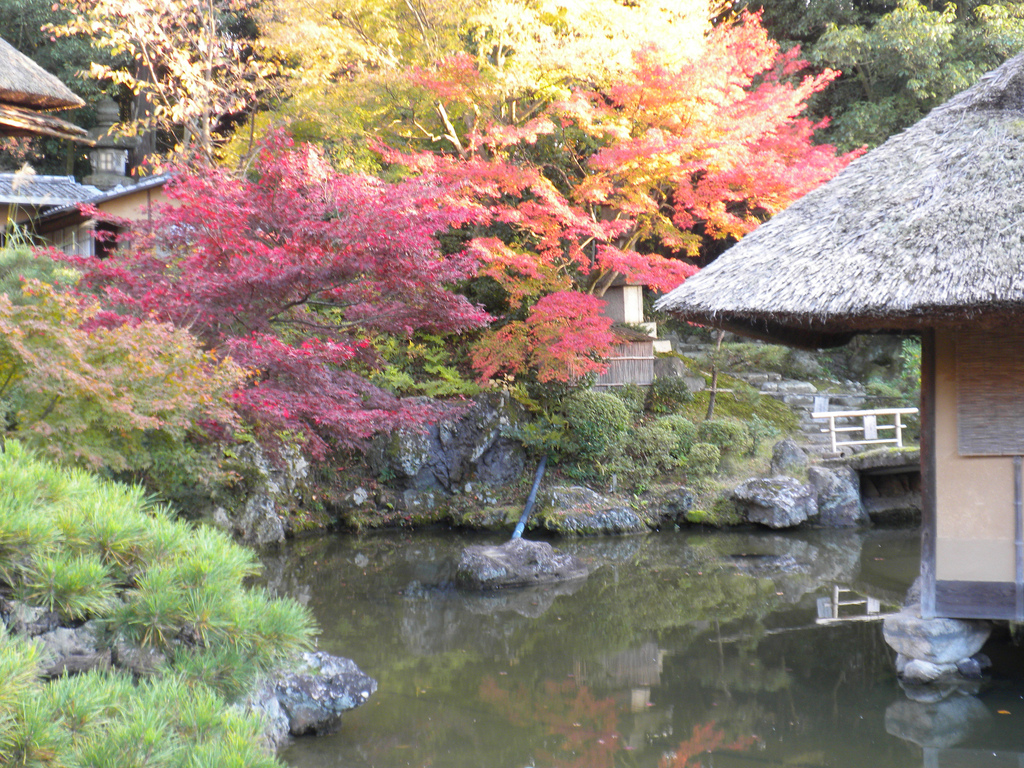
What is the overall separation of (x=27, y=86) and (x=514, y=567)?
6.45 metres

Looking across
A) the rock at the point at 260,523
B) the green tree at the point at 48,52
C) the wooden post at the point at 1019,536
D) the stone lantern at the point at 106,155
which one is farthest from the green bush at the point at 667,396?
the green tree at the point at 48,52

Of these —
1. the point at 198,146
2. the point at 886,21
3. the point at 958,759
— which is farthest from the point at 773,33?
the point at 958,759

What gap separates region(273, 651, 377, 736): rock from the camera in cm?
477

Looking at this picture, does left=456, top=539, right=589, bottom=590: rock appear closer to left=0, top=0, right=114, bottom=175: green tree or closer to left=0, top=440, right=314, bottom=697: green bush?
left=0, top=440, right=314, bottom=697: green bush

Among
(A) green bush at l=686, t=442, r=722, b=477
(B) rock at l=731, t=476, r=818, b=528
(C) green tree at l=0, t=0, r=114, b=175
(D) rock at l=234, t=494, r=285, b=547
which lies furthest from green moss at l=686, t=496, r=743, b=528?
(C) green tree at l=0, t=0, r=114, b=175

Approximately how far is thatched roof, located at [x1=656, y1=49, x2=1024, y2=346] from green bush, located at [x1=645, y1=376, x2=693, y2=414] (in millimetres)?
6594

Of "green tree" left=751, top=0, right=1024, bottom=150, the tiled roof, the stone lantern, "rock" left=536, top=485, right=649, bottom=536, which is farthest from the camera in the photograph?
the stone lantern

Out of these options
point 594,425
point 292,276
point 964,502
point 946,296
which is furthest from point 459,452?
point 946,296

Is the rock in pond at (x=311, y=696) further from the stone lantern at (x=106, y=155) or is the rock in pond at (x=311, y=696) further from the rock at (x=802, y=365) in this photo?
the stone lantern at (x=106, y=155)

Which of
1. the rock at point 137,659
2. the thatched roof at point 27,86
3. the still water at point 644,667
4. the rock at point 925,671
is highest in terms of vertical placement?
the thatched roof at point 27,86

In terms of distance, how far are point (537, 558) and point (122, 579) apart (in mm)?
6108

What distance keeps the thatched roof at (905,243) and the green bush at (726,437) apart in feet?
19.2

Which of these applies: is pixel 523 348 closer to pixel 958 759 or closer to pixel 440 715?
pixel 440 715

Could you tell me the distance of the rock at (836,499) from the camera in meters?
11.2
